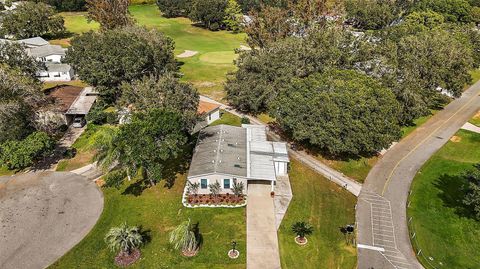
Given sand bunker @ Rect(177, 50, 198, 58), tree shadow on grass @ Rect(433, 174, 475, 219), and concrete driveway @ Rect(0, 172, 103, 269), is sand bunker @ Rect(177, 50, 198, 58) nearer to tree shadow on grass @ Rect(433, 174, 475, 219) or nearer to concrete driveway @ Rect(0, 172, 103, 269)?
concrete driveway @ Rect(0, 172, 103, 269)

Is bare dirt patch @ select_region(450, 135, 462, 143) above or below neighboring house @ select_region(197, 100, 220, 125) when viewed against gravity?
above

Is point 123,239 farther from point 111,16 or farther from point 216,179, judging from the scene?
point 111,16

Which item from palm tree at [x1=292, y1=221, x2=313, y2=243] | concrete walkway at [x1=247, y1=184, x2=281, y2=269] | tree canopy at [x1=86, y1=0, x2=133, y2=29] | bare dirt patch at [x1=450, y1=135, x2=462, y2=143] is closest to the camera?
concrete walkway at [x1=247, y1=184, x2=281, y2=269]

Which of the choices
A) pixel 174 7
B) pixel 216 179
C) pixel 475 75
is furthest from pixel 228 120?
pixel 174 7

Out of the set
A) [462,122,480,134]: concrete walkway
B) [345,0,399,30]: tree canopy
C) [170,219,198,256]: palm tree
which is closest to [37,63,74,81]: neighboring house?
[170,219,198,256]: palm tree

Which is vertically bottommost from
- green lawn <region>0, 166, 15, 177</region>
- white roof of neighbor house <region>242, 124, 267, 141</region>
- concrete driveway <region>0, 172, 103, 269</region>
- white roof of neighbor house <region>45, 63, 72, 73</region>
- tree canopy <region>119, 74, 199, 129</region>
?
green lawn <region>0, 166, 15, 177</region>

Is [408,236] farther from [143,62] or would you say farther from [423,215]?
[143,62]
